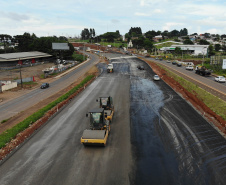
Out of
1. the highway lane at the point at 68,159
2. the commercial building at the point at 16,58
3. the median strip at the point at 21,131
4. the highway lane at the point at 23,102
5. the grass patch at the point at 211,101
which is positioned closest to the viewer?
the highway lane at the point at 68,159

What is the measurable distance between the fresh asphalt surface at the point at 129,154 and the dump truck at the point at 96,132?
0.91 metres

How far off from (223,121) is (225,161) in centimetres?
927

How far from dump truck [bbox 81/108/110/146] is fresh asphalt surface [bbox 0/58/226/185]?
0.91 m

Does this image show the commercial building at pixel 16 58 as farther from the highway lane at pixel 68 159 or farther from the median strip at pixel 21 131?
the highway lane at pixel 68 159

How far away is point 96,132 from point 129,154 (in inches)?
140

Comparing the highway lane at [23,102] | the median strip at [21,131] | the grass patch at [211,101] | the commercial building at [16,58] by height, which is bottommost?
the highway lane at [23,102]

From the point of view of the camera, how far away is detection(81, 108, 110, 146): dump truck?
1639 cm

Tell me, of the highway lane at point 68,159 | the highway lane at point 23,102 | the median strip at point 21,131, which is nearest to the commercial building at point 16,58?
the highway lane at point 23,102

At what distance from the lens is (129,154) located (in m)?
16.1

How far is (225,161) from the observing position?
15.1 m

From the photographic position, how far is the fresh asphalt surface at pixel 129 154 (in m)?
13.3

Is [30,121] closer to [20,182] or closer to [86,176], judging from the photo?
[20,182]

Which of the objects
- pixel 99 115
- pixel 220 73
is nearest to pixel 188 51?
pixel 220 73

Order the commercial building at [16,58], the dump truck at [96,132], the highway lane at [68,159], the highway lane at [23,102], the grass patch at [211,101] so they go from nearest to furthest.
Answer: the highway lane at [68,159], the dump truck at [96,132], the grass patch at [211,101], the highway lane at [23,102], the commercial building at [16,58]
